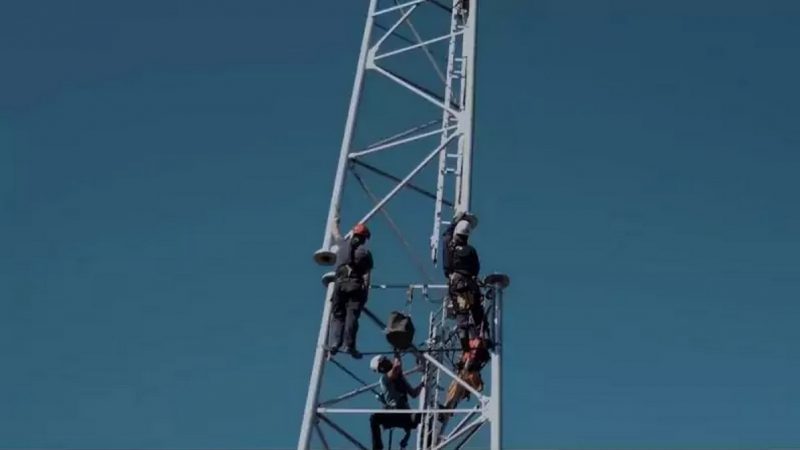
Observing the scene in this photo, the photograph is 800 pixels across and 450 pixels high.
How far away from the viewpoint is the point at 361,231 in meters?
19.0

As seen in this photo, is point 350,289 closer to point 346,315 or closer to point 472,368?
point 346,315

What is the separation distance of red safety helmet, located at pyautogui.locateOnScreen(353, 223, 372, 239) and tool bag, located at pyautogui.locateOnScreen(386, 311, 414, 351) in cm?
130

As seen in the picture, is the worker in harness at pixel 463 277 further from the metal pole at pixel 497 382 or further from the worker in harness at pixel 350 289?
the worker in harness at pixel 350 289

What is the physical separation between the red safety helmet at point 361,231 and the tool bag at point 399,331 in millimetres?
1304

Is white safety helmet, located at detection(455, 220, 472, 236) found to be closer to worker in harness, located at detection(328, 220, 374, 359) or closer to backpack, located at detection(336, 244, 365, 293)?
worker in harness, located at detection(328, 220, 374, 359)

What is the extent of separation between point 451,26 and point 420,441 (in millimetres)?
8185

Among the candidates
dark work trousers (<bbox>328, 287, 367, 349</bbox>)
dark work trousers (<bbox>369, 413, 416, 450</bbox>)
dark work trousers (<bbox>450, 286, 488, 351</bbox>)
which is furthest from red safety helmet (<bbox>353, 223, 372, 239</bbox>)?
dark work trousers (<bbox>369, 413, 416, 450</bbox>)

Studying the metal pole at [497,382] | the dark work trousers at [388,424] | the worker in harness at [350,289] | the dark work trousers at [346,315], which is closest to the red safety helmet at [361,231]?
the worker in harness at [350,289]

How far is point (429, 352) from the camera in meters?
18.8

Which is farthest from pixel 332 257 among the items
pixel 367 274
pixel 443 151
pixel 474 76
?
pixel 474 76

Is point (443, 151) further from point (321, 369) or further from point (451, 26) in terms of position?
point (321, 369)

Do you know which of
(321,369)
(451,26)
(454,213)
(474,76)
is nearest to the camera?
(321,369)

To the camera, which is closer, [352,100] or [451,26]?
[352,100]

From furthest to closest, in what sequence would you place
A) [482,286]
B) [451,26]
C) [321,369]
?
[451,26], [482,286], [321,369]
